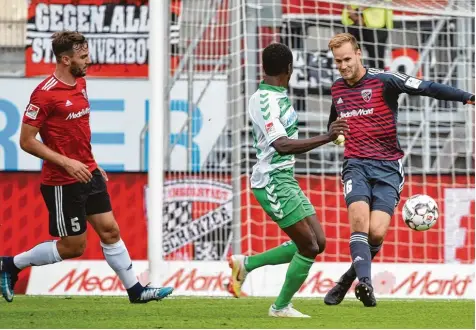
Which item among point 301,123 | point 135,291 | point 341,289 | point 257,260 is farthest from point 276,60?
point 301,123

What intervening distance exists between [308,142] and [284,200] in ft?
2.13

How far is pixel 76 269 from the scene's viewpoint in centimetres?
1081

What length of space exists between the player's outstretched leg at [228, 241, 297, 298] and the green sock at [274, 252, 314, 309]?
807 millimetres

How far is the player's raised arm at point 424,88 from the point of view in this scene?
7.96 m

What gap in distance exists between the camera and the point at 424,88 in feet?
26.9

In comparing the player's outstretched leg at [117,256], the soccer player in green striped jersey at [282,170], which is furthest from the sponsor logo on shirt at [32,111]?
the soccer player in green striped jersey at [282,170]

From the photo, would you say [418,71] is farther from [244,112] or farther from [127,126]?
[127,126]

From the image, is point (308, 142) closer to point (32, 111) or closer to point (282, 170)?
point (282, 170)

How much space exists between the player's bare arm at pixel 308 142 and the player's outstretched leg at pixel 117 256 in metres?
1.42

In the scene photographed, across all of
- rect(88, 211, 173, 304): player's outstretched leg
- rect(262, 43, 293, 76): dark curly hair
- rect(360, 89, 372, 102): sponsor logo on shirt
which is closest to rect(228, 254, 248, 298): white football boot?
rect(88, 211, 173, 304): player's outstretched leg

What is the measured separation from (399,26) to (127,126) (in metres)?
3.09

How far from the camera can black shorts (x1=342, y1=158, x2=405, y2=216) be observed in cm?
831

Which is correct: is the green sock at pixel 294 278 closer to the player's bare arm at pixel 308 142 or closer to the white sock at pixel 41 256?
the player's bare arm at pixel 308 142

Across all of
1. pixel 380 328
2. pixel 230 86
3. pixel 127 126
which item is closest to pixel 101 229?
pixel 380 328
